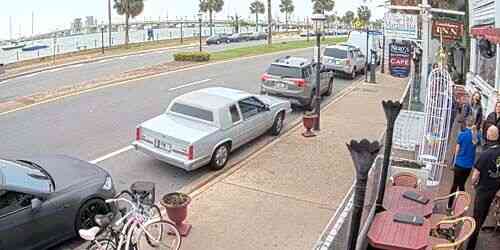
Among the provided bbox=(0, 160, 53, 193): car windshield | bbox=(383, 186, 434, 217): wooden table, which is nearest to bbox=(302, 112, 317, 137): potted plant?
bbox=(383, 186, 434, 217): wooden table

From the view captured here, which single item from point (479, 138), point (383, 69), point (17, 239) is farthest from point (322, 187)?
point (383, 69)

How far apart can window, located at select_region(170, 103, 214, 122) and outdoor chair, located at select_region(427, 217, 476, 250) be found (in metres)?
5.94

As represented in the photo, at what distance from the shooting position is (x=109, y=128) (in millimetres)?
15445

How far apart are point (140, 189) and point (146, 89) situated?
14.5 metres

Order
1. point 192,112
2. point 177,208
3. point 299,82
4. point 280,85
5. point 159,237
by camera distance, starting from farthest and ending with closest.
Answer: point 280,85, point 299,82, point 192,112, point 177,208, point 159,237

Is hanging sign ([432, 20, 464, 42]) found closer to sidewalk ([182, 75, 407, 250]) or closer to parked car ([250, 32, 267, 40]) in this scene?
sidewalk ([182, 75, 407, 250])

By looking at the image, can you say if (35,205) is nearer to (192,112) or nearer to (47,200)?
(47,200)

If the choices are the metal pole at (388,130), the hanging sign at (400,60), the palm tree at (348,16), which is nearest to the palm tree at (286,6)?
the palm tree at (348,16)

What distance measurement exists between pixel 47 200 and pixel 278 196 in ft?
14.3

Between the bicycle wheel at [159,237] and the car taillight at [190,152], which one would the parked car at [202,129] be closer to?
the car taillight at [190,152]

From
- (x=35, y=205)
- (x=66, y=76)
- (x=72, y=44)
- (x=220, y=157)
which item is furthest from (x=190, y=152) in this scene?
(x=72, y=44)

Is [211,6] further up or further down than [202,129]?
further up

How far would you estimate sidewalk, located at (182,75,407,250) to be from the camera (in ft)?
27.9

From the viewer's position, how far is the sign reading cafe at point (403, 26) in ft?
50.9
